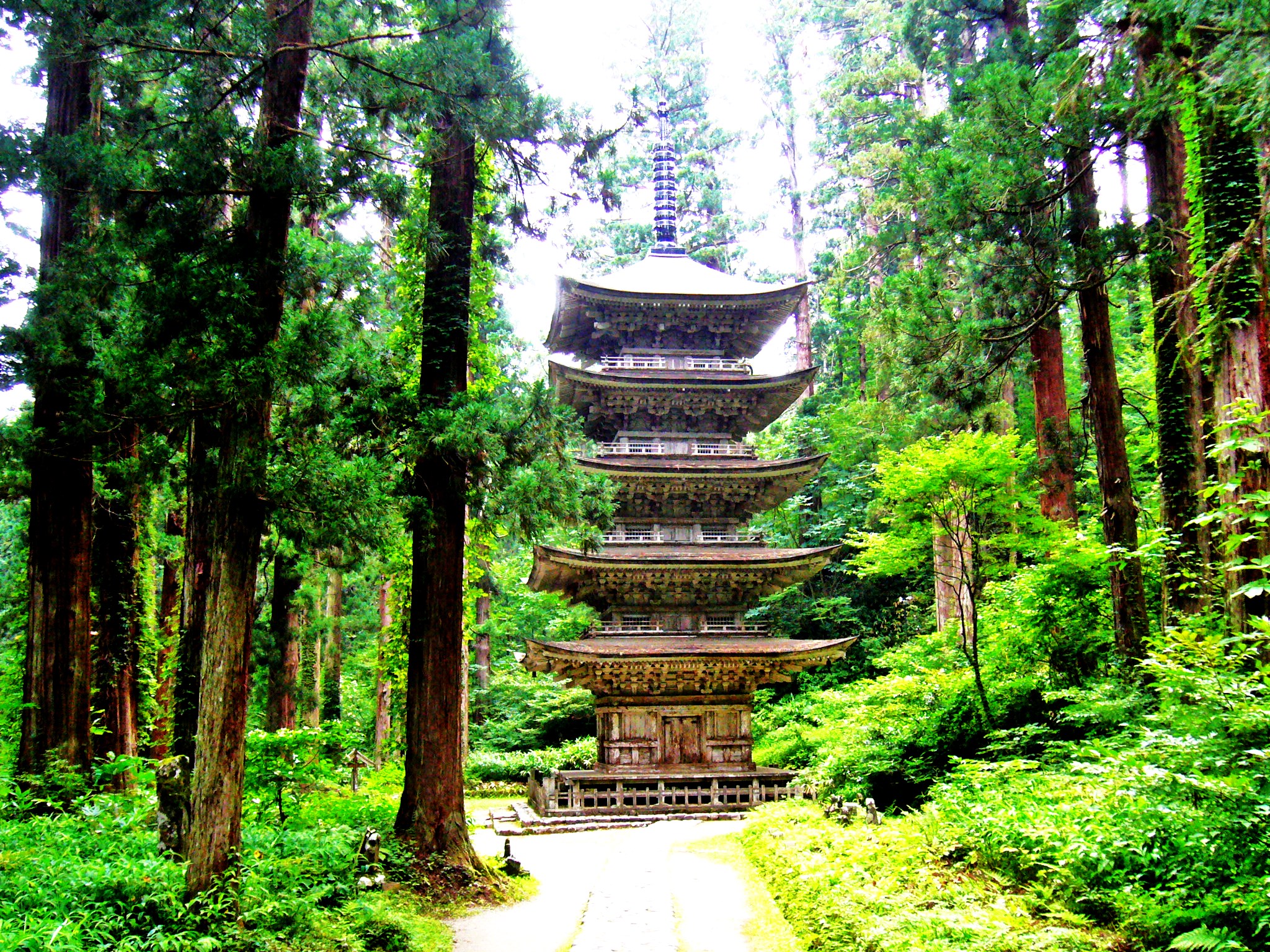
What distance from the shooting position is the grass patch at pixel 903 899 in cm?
552

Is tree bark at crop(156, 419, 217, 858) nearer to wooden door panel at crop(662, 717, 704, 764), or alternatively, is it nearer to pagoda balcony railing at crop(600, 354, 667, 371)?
wooden door panel at crop(662, 717, 704, 764)

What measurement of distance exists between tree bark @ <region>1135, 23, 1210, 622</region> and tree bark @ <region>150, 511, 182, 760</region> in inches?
479

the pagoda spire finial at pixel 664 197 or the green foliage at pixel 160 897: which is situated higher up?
the pagoda spire finial at pixel 664 197

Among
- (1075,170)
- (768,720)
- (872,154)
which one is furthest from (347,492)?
(872,154)

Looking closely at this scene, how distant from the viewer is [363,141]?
313 inches

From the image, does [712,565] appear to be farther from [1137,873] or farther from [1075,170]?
[1137,873]

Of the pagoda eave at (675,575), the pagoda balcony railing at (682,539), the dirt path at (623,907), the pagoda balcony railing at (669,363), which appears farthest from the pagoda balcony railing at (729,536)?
the dirt path at (623,907)

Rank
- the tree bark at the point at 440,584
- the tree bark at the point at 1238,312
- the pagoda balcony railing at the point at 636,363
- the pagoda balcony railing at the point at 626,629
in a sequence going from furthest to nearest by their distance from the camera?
1. the pagoda balcony railing at the point at 636,363
2. the pagoda balcony railing at the point at 626,629
3. the tree bark at the point at 440,584
4. the tree bark at the point at 1238,312

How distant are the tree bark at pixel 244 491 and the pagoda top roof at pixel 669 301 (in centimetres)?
1017

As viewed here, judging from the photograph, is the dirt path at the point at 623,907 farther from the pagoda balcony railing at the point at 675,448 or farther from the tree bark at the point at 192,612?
the pagoda balcony railing at the point at 675,448

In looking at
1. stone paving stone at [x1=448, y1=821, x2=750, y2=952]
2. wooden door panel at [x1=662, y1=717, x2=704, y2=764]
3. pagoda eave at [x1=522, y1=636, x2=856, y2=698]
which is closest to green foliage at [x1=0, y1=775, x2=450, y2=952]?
stone paving stone at [x1=448, y1=821, x2=750, y2=952]

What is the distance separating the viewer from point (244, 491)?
22.0 ft

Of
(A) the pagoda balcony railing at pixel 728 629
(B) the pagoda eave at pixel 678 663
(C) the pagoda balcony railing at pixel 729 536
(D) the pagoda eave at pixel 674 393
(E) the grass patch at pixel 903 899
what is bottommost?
(E) the grass patch at pixel 903 899

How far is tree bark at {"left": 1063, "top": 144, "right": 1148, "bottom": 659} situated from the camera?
1023 centimetres
